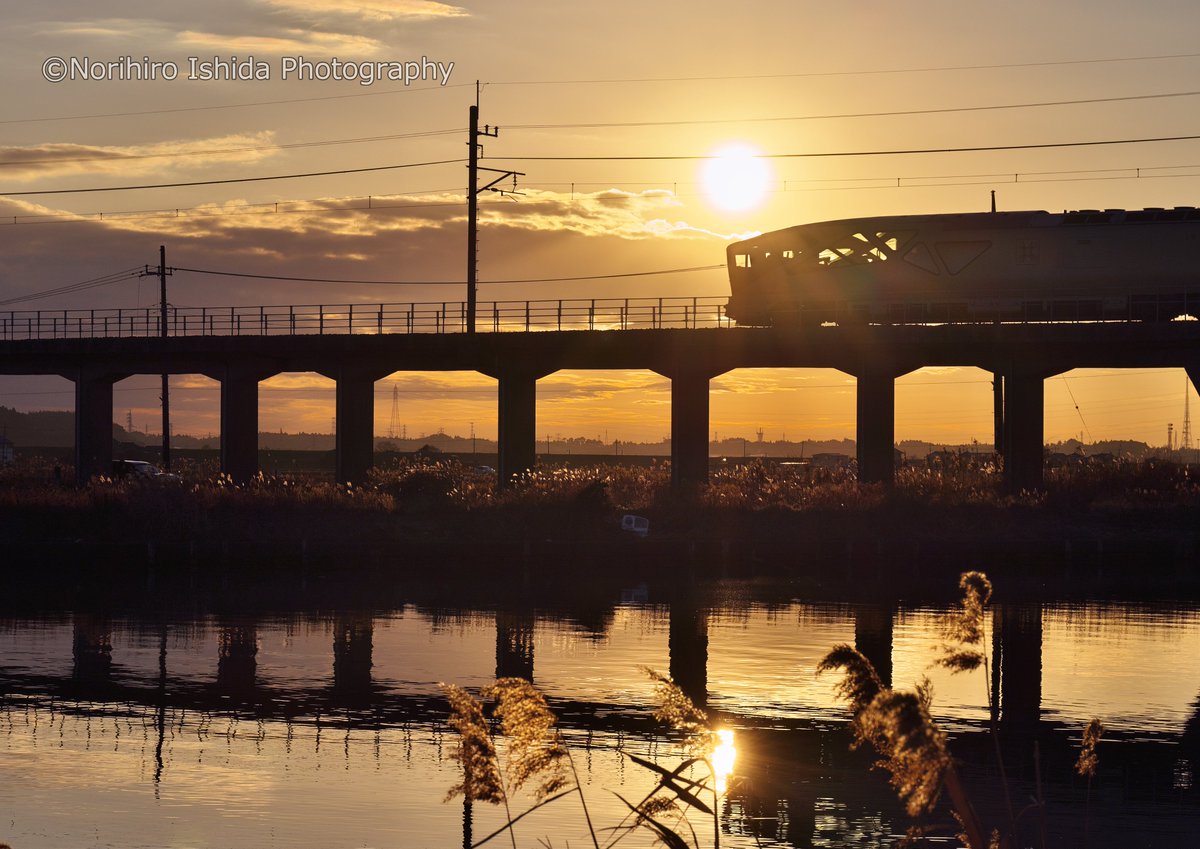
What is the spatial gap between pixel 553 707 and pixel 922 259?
40.1m

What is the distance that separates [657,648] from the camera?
26031 millimetres

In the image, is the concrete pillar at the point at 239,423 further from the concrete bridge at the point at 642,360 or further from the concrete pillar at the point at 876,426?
the concrete pillar at the point at 876,426

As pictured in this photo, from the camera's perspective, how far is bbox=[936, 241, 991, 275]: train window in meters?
55.3

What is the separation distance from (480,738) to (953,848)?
8807mm

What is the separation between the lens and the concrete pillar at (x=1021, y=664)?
66.9 feet

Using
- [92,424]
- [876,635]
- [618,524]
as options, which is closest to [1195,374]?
[618,524]

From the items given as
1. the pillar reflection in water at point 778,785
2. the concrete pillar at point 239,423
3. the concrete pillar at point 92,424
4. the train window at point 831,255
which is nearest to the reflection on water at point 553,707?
the pillar reflection in water at point 778,785

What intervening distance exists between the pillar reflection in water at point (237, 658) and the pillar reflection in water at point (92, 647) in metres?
1.96

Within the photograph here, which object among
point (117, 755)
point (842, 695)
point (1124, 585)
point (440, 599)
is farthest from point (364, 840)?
point (1124, 585)

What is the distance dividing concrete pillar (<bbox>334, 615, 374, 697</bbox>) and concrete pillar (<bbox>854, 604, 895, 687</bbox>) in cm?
842

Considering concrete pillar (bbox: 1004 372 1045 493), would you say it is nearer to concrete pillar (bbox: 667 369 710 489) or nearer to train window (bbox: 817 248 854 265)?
train window (bbox: 817 248 854 265)

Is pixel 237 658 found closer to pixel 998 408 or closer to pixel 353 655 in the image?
pixel 353 655

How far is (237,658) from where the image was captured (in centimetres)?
2500

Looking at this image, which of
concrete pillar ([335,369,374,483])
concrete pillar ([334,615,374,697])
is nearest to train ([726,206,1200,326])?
concrete pillar ([335,369,374,483])
